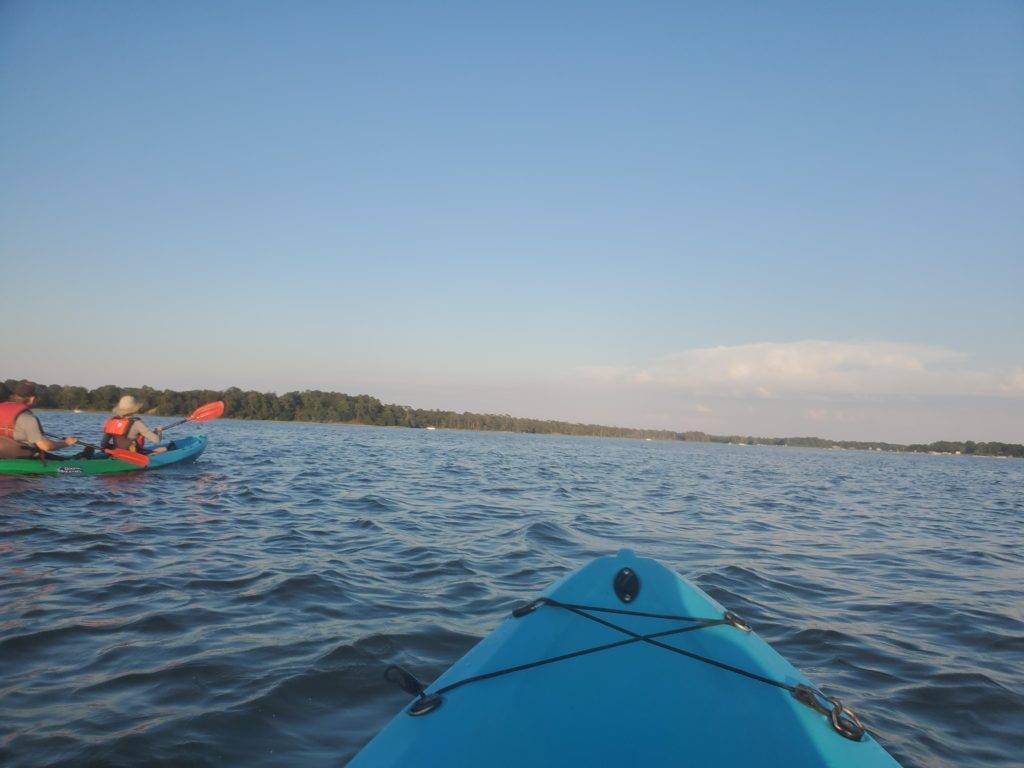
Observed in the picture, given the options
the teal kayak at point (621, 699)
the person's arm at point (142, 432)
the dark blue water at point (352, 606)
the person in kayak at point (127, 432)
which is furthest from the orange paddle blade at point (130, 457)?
the teal kayak at point (621, 699)

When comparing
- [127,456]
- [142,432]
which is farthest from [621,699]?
[142,432]

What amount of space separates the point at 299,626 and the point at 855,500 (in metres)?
17.3

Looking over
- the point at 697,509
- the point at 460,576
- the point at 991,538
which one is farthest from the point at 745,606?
the point at 991,538

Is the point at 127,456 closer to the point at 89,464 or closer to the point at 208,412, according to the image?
the point at 89,464

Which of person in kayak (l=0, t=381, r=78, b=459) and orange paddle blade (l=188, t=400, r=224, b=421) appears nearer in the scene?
person in kayak (l=0, t=381, r=78, b=459)

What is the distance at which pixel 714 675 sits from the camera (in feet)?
8.45

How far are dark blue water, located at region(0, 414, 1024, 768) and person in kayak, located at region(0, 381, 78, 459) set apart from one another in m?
0.58

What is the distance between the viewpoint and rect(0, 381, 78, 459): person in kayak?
1065 centimetres

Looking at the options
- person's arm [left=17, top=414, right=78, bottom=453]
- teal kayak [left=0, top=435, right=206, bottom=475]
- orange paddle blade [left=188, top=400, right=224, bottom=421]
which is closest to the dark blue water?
teal kayak [left=0, top=435, right=206, bottom=475]

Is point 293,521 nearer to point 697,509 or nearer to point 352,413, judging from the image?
point 697,509

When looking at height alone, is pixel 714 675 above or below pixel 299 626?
above

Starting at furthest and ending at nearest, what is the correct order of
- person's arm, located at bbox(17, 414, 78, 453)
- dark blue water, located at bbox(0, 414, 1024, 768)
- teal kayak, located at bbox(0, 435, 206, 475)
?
1. teal kayak, located at bbox(0, 435, 206, 475)
2. person's arm, located at bbox(17, 414, 78, 453)
3. dark blue water, located at bbox(0, 414, 1024, 768)

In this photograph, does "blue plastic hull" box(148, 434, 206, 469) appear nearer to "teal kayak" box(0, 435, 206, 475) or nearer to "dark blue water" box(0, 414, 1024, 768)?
"teal kayak" box(0, 435, 206, 475)

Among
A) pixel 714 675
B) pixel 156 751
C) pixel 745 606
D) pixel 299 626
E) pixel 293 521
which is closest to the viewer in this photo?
pixel 714 675
